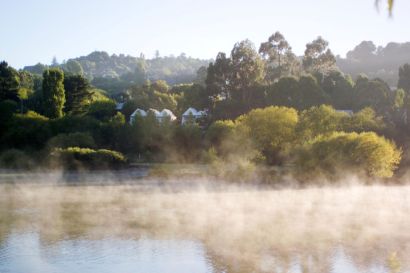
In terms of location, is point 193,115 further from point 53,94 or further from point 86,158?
point 86,158

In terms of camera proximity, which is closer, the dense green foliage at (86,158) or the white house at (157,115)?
the dense green foliage at (86,158)

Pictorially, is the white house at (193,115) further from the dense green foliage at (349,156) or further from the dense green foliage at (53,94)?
the dense green foliage at (349,156)

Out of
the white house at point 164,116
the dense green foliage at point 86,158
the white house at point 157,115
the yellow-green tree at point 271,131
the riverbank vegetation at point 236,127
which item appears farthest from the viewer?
the white house at point 164,116

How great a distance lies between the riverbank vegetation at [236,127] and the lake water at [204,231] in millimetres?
6394

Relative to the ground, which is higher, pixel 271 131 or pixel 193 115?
pixel 193 115

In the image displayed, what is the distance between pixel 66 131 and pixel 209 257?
45.8 m

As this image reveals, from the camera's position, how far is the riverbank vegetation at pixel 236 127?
43.4 m

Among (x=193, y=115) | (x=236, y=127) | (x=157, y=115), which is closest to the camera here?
(x=236, y=127)

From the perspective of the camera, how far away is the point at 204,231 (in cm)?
2428

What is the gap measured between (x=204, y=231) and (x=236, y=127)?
2664cm

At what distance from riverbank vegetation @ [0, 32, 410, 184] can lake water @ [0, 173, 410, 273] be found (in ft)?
21.0

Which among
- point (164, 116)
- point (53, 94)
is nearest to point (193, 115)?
point (164, 116)

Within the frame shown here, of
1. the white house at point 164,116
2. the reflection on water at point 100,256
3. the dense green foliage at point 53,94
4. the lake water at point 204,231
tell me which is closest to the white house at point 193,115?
the white house at point 164,116

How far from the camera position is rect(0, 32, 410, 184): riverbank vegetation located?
43366mm
